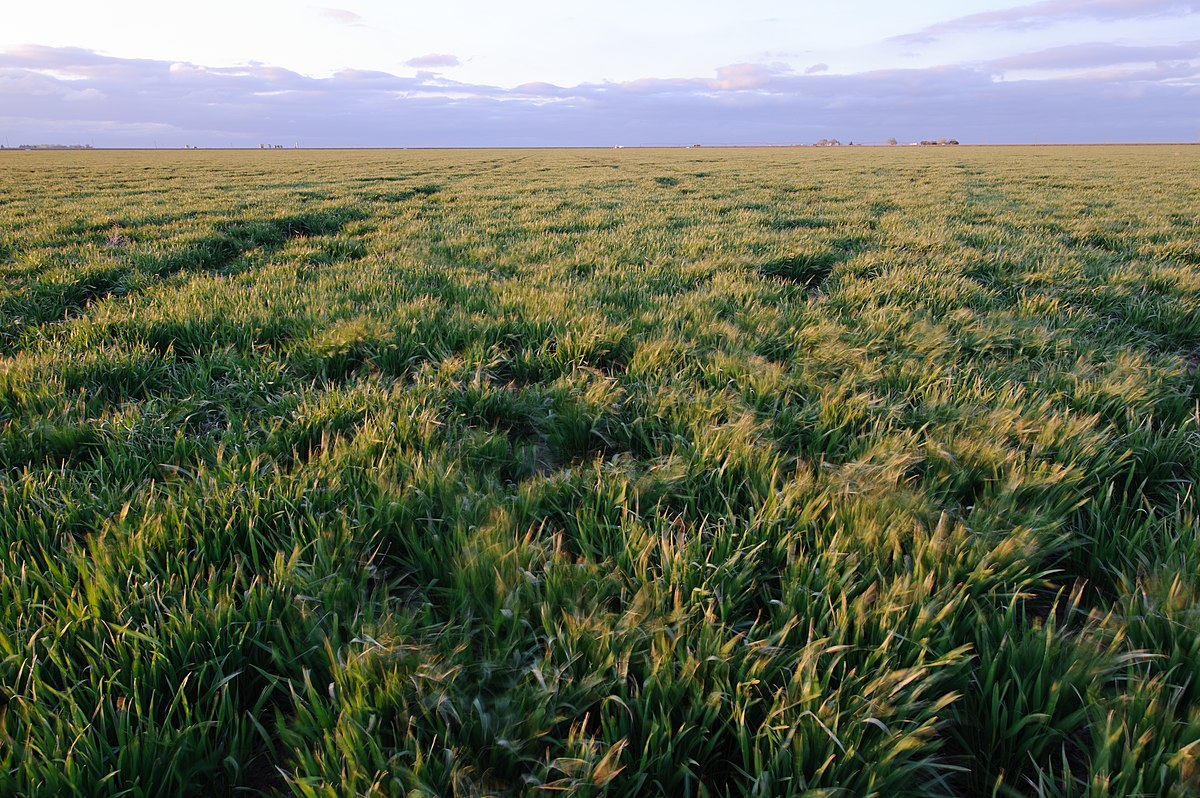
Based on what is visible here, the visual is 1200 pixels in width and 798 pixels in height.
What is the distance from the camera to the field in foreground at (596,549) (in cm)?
118

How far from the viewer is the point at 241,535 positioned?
5.84ft

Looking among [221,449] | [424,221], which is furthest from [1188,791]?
[424,221]

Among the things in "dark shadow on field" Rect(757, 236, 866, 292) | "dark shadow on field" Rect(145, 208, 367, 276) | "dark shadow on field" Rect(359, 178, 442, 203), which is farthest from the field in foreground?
"dark shadow on field" Rect(359, 178, 442, 203)

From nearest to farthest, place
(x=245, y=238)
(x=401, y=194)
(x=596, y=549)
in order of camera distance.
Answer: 1. (x=596, y=549)
2. (x=245, y=238)
3. (x=401, y=194)

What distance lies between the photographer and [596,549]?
181cm

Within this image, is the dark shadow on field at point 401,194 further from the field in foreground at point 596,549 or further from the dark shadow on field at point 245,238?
the field in foreground at point 596,549

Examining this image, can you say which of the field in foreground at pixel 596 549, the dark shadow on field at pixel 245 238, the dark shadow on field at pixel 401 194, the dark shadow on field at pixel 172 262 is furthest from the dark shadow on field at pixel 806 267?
the dark shadow on field at pixel 401 194

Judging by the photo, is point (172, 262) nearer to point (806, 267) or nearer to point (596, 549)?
point (596, 549)

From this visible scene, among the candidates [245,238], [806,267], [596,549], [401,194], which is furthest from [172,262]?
[401,194]

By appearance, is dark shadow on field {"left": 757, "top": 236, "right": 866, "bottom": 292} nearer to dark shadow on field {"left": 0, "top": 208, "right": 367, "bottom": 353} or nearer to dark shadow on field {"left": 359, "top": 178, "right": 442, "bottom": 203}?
dark shadow on field {"left": 0, "top": 208, "right": 367, "bottom": 353}

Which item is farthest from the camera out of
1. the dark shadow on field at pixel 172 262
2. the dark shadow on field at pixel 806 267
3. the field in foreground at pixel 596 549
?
the dark shadow on field at pixel 806 267

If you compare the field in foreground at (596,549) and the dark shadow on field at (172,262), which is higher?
the dark shadow on field at (172,262)

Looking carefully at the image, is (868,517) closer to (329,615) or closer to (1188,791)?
(1188,791)

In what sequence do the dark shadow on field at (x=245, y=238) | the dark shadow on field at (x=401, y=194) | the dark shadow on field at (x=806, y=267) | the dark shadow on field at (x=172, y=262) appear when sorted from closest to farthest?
the dark shadow on field at (x=172, y=262) < the dark shadow on field at (x=806, y=267) < the dark shadow on field at (x=245, y=238) < the dark shadow on field at (x=401, y=194)
